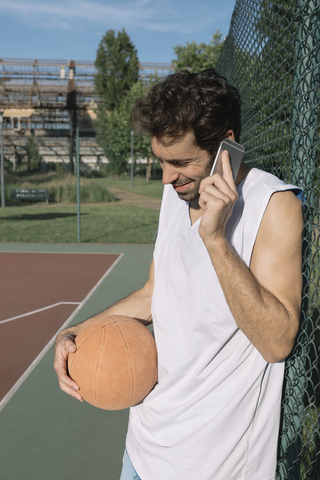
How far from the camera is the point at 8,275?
829cm

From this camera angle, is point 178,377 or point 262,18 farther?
point 262,18

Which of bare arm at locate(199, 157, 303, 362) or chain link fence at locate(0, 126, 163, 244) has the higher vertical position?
bare arm at locate(199, 157, 303, 362)

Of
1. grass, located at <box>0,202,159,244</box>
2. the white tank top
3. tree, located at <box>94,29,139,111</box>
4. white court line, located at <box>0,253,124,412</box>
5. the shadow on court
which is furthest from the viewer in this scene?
tree, located at <box>94,29,139,111</box>

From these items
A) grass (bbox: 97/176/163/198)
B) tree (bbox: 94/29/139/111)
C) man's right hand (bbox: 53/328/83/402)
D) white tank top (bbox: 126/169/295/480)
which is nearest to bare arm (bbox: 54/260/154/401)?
man's right hand (bbox: 53/328/83/402)

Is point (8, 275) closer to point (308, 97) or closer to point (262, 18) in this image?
point (262, 18)

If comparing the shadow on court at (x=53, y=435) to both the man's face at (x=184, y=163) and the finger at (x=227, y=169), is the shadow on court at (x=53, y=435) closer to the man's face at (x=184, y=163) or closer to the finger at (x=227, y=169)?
the man's face at (x=184, y=163)

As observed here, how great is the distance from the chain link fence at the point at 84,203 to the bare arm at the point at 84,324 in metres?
9.99

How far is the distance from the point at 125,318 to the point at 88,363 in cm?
29

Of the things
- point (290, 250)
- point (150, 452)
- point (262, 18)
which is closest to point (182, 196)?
point (290, 250)

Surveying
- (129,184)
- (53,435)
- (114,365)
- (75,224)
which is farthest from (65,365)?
(129,184)

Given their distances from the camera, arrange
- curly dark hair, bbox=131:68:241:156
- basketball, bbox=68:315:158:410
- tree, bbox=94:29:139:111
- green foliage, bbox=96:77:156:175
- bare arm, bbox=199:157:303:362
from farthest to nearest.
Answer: tree, bbox=94:29:139:111, green foliage, bbox=96:77:156:175, basketball, bbox=68:315:158:410, curly dark hair, bbox=131:68:241:156, bare arm, bbox=199:157:303:362

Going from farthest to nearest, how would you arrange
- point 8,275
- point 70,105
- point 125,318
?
point 70,105 < point 8,275 < point 125,318

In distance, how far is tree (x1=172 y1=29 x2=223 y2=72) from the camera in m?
26.6

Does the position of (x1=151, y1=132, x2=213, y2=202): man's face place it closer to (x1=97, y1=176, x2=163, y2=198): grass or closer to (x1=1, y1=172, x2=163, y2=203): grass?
(x1=1, y1=172, x2=163, y2=203): grass
